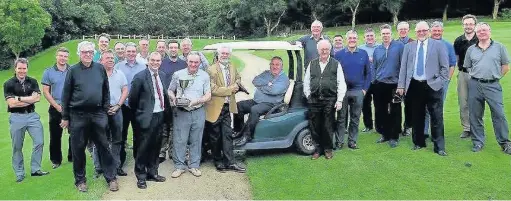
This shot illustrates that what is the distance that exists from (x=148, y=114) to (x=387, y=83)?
4.21 m

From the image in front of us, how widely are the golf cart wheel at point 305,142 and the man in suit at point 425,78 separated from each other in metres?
1.67

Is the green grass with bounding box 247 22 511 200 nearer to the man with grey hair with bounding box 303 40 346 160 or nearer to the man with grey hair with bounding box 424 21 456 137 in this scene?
the man with grey hair with bounding box 303 40 346 160

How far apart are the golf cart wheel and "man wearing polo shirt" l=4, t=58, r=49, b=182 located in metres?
4.09

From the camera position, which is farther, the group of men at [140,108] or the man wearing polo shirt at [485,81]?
the man wearing polo shirt at [485,81]

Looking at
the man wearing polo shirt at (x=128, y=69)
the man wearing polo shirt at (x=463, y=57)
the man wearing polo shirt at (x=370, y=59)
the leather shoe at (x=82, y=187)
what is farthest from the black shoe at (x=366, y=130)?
the leather shoe at (x=82, y=187)

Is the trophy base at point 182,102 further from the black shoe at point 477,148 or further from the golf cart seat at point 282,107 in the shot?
the black shoe at point 477,148

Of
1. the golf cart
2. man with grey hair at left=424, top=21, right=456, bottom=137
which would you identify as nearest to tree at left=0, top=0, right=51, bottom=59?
the golf cart

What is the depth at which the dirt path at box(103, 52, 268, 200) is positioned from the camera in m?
7.03

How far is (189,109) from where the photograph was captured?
7828mm

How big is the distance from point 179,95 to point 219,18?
5693 cm

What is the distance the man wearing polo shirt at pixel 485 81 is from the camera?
8.12 metres

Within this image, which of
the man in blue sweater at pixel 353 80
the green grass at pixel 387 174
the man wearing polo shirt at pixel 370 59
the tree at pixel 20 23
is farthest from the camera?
the tree at pixel 20 23

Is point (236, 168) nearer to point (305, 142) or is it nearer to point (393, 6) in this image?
point (305, 142)

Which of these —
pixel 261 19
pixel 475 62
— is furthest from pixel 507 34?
pixel 261 19
